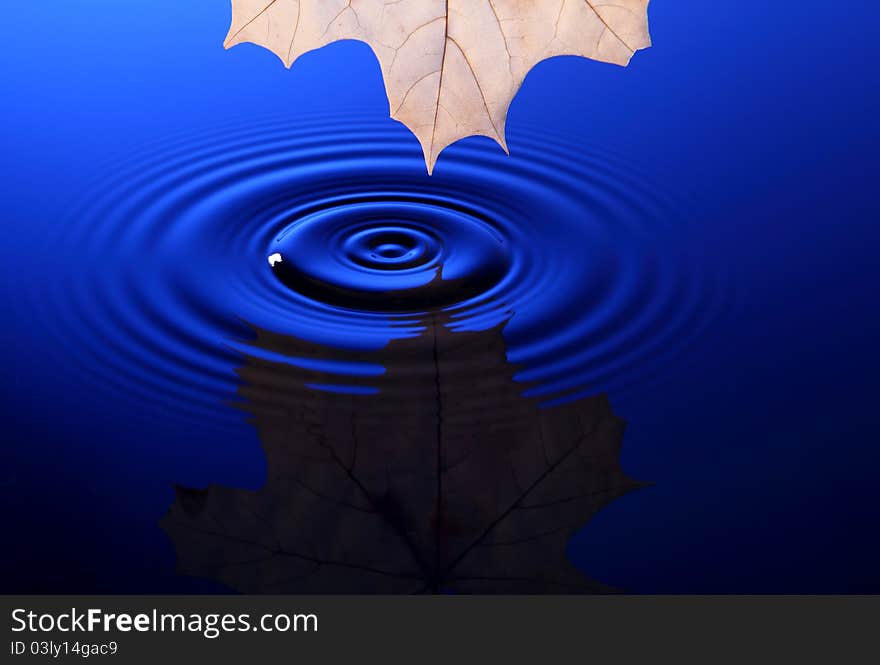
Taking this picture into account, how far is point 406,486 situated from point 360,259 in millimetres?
404

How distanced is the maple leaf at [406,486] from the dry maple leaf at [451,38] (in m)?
0.23

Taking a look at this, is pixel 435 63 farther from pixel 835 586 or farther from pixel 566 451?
pixel 835 586

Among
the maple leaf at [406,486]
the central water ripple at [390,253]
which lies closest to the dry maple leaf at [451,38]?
the maple leaf at [406,486]

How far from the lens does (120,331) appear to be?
2.97 feet

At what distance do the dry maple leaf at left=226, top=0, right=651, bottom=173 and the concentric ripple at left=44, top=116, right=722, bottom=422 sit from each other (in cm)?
29

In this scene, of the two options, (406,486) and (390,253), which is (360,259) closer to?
(390,253)

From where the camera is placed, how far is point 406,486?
0.70 m

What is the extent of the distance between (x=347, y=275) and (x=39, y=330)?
29cm

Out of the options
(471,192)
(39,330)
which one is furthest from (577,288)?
(39,330)

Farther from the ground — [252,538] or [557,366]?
[557,366]

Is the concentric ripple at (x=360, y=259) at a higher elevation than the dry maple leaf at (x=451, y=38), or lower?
higher

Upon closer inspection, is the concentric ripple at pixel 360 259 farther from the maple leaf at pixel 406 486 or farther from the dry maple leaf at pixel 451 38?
the dry maple leaf at pixel 451 38

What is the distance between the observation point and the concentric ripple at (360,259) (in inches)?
34.5

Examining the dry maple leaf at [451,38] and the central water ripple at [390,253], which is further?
the central water ripple at [390,253]
